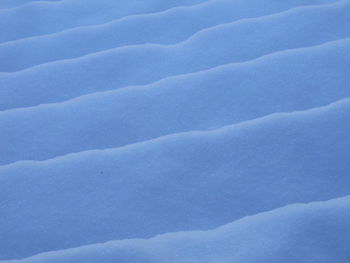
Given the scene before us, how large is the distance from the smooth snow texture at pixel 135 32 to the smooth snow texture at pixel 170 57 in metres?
0.04

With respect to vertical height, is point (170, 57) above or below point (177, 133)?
above

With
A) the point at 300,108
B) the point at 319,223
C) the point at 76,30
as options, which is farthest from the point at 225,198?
the point at 76,30

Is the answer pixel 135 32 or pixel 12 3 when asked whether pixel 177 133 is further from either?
pixel 12 3

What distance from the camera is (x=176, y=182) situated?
0.86m

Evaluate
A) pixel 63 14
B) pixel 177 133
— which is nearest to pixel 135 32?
pixel 63 14

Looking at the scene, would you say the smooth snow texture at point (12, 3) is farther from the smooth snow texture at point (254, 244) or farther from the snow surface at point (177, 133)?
the smooth snow texture at point (254, 244)

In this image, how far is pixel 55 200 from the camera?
0.87 meters

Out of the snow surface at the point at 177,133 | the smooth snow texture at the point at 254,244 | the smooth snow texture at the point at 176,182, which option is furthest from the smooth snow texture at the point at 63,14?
the smooth snow texture at the point at 254,244

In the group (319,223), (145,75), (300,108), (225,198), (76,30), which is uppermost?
(76,30)

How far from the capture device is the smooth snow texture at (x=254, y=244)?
0.75 m

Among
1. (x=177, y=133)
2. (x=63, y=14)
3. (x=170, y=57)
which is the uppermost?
(x=63, y=14)

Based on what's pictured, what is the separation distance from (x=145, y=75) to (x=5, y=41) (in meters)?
0.51

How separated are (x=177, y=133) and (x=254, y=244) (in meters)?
0.32

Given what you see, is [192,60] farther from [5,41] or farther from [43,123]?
[5,41]
